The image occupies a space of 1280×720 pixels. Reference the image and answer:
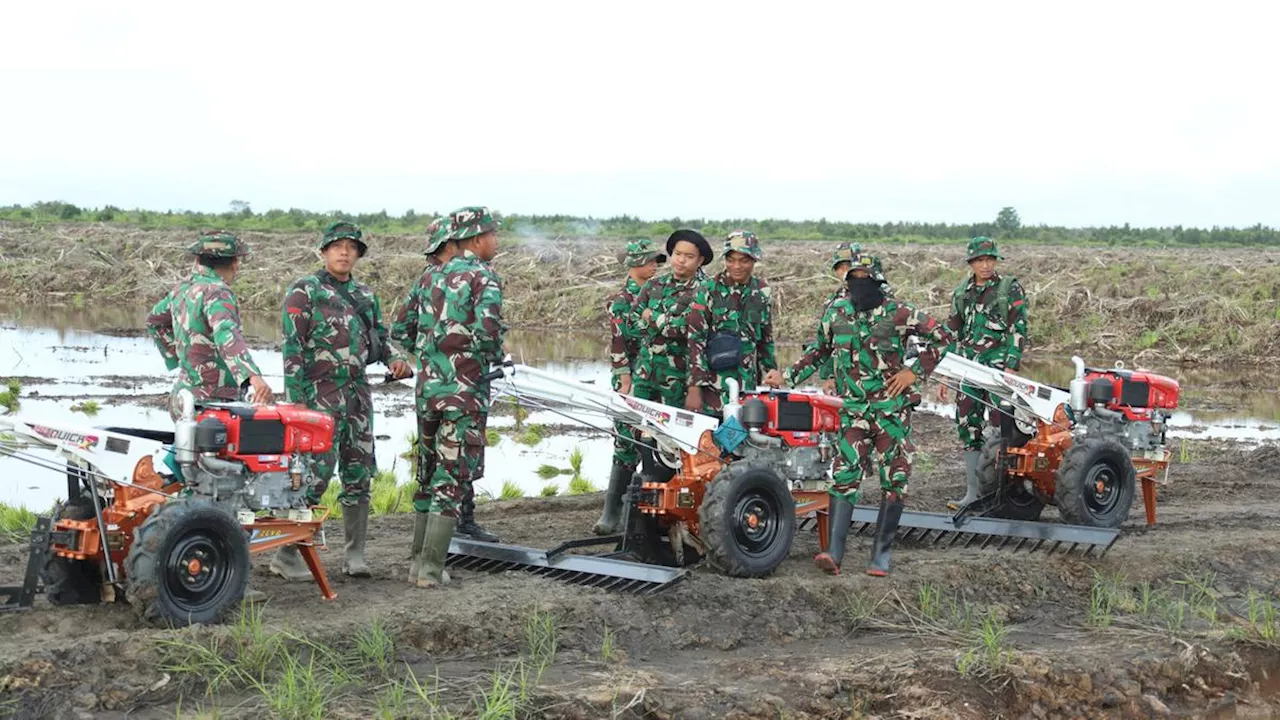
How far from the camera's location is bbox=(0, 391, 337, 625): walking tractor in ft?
21.3

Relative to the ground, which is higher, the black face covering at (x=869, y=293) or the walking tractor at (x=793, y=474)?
the black face covering at (x=869, y=293)

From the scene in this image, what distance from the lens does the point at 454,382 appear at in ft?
25.1

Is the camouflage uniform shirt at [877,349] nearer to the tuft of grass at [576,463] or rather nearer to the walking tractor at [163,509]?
the walking tractor at [163,509]

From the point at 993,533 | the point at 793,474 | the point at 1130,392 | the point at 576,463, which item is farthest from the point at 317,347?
the point at 1130,392

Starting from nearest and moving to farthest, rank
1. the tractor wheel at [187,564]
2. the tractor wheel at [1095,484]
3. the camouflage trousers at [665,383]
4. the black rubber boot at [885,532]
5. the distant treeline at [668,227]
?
1. the tractor wheel at [187,564]
2. the black rubber boot at [885,532]
3. the camouflage trousers at [665,383]
4. the tractor wheel at [1095,484]
5. the distant treeline at [668,227]

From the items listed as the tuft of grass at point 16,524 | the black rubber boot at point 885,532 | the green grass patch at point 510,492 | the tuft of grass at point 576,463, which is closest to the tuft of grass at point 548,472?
the tuft of grass at point 576,463

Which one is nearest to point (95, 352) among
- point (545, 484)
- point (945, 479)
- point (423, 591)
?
point (545, 484)

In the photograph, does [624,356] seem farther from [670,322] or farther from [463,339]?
[463,339]

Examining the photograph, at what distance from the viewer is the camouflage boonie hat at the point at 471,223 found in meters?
7.89

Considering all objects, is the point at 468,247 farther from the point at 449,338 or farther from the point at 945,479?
the point at 945,479

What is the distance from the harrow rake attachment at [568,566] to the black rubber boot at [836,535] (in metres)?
1.18

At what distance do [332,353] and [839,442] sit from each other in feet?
10.0

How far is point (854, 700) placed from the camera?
6.27 m

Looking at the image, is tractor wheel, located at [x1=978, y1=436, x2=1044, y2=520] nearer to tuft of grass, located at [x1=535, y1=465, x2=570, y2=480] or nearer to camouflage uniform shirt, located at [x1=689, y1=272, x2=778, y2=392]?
camouflage uniform shirt, located at [x1=689, y1=272, x2=778, y2=392]
